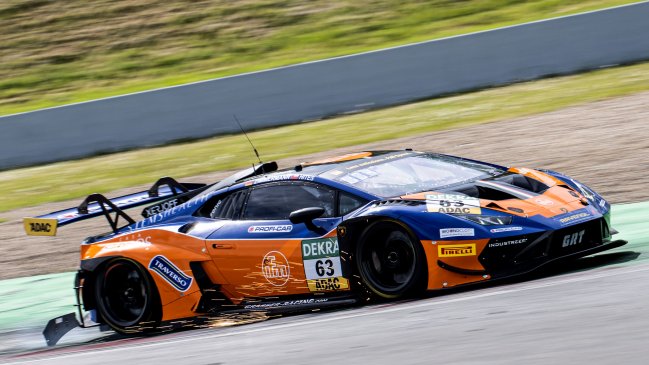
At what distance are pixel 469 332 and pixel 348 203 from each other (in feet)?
7.14

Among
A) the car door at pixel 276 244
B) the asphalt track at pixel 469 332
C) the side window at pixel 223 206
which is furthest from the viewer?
the side window at pixel 223 206

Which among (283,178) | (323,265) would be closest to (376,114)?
(283,178)

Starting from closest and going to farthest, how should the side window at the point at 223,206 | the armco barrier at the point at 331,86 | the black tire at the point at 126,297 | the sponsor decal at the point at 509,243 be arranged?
the sponsor decal at the point at 509,243, the side window at the point at 223,206, the black tire at the point at 126,297, the armco barrier at the point at 331,86

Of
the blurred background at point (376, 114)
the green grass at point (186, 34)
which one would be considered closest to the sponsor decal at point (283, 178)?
the blurred background at point (376, 114)

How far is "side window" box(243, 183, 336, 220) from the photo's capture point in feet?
25.8

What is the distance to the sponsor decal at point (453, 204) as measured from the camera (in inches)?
283

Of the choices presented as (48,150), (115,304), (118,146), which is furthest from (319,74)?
(115,304)

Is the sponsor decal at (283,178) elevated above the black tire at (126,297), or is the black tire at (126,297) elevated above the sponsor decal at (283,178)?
the sponsor decal at (283,178)

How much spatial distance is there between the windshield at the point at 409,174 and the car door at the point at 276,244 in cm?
27

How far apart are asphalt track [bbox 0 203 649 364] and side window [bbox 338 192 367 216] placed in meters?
0.77

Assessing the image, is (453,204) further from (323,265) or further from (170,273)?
(170,273)

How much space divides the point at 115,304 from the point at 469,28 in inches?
537

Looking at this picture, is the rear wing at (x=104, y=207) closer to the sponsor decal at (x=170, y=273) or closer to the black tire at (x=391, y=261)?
the sponsor decal at (x=170, y=273)

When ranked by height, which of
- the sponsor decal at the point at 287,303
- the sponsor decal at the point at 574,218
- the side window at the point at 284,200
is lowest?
the sponsor decal at the point at 287,303
